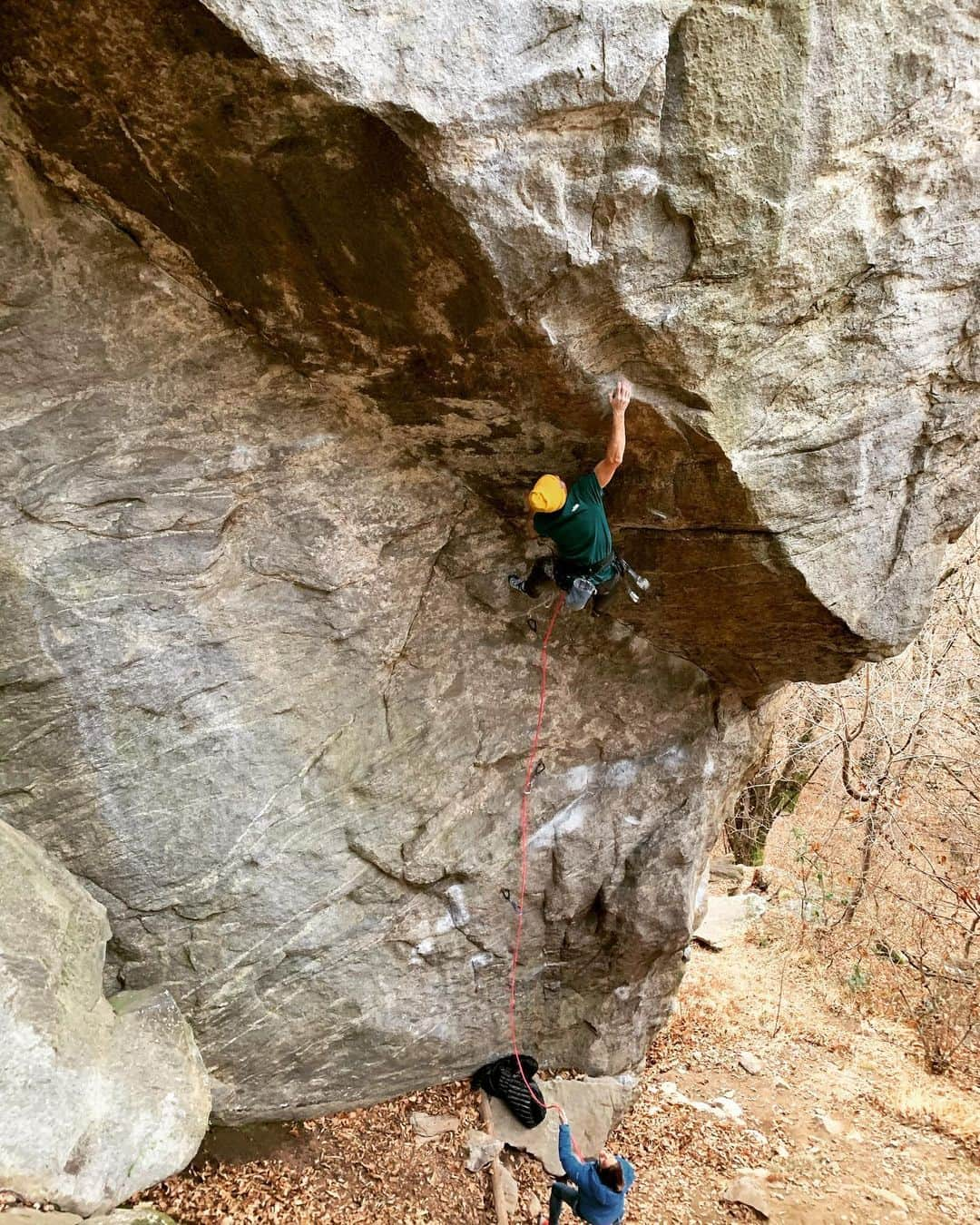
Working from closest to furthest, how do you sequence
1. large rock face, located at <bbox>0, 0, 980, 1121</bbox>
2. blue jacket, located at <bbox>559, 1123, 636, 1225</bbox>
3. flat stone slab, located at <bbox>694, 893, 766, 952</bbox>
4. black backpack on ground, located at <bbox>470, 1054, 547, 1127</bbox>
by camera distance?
large rock face, located at <bbox>0, 0, 980, 1121</bbox> → blue jacket, located at <bbox>559, 1123, 636, 1225</bbox> → black backpack on ground, located at <bbox>470, 1054, 547, 1127</bbox> → flat stone slab, located at <bbox>694, 893, 766, 952</bbox>

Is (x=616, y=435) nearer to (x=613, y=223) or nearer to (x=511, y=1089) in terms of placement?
(x=613, y=223)

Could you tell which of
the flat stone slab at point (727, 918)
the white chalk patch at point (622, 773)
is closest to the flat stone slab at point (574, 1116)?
the white chalk patch at point (622, 773)

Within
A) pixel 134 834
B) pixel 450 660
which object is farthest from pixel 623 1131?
pixel 134 834

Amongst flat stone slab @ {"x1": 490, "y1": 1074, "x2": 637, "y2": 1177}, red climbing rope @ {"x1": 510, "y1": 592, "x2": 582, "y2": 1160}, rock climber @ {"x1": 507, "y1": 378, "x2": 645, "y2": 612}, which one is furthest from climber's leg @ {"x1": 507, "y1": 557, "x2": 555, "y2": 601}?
flat stone slab @ {"x1": 490, "y1": 1074, "x2": 637, "y2": 1177}

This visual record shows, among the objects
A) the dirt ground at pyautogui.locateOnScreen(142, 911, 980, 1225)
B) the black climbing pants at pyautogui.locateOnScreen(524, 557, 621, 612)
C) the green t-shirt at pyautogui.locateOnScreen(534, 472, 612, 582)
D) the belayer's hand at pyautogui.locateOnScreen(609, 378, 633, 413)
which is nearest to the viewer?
the belayer's hand at pyautogui.locateOnScreen(609, 378, 633, 413)

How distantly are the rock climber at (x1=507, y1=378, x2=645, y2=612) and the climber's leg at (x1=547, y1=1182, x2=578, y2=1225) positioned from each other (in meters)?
4.15

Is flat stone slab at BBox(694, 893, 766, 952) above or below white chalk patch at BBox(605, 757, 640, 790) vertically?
below

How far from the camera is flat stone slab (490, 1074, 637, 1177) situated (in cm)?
692

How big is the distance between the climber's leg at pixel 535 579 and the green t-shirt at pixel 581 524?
1.64 ft

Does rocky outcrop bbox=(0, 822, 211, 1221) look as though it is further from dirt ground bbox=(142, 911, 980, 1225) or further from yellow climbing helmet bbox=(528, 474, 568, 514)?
yellow climbing helmet bbox=(528, 474, 568, 514)

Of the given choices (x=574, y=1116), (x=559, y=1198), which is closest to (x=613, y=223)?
(x=559, y=1198)

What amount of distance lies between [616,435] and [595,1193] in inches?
197

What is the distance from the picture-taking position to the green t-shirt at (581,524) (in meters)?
5.02

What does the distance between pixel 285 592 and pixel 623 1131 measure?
6.17 meters
